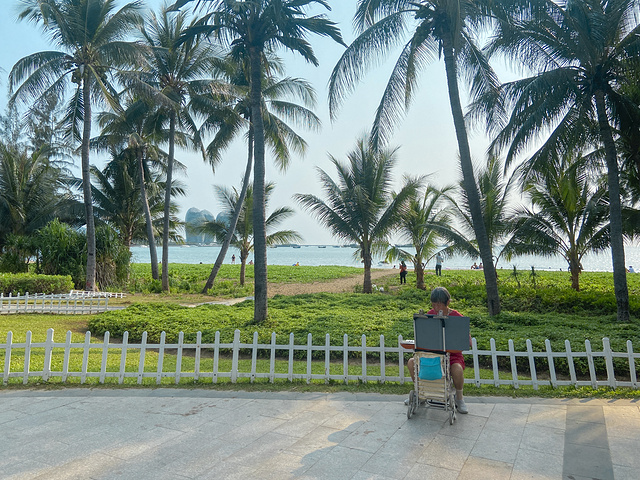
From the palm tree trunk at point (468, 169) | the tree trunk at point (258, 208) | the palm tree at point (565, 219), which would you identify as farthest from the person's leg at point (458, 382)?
the palm tree at point (565, 219)

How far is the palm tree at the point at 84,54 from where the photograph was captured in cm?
1436

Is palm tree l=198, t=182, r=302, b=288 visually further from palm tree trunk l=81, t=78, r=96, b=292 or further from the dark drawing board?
the dark drawing board

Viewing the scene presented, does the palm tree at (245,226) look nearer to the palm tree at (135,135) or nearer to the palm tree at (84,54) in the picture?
the palm tree at (135,135)

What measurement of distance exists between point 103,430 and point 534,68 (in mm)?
12726

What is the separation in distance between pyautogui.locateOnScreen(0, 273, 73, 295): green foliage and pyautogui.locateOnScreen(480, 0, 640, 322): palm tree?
15909 millimetres

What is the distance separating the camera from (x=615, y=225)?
9734 mm

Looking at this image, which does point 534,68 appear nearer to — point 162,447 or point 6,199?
point 162,447

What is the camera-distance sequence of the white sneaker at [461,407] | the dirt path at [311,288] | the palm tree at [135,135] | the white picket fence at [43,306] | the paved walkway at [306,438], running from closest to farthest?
1. the paved walkway at [306,438]
2. the white sneaker at [461,407]
3. the white picket fence at [43,306]
4. the palm tree at [135,135]
5. the dirt path at [311,288]

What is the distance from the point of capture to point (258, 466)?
10.4 feet

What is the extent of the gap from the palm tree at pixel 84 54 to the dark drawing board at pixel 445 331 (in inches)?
590

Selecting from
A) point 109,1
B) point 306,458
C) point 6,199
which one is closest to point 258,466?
point 306,458

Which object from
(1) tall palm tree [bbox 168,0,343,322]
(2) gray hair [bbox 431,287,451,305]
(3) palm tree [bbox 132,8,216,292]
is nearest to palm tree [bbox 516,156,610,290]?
(1) tall palm tree [bbox 168,0,343,322]

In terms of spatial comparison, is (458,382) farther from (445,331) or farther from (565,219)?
(565,219)

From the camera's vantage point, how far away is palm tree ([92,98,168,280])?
1883 centimetres
